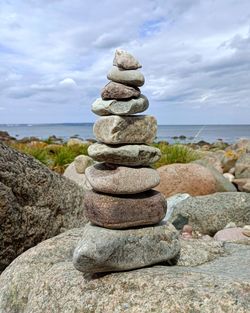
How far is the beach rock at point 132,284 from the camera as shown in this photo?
131 inches

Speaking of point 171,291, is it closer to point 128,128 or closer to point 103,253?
point 103,253

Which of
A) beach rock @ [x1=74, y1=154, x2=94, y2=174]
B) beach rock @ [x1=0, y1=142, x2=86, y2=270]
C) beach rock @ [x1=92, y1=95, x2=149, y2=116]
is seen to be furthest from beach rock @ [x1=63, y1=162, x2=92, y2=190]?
beach rock @ [x1=92, y1=95, x2=149, y2=116]

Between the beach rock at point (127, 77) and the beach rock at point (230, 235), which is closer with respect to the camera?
the beach rock at point (127, 77)

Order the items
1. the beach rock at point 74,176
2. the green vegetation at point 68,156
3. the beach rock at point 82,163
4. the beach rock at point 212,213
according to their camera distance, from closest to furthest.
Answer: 1. the beach rock at point 212,213
2. the beach rock at point 74,176
3. the beach rock at point 82,163
4. the green vegetation at point 68,156

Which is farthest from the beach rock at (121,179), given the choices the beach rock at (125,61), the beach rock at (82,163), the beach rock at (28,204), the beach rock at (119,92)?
the beach rock at (82,163)

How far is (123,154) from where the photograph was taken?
3938 mm

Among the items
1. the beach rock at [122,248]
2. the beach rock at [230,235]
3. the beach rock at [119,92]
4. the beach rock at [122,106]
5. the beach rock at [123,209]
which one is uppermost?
the beach rock at [119,92]

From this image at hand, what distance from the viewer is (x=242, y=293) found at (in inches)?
131

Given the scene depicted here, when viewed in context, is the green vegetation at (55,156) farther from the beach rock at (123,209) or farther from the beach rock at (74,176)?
the beach rock at (123,209)

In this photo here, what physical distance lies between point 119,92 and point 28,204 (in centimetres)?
234

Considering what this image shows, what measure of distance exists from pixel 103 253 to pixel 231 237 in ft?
12.0

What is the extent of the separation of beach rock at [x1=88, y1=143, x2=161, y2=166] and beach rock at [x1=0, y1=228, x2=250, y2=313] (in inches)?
36.1

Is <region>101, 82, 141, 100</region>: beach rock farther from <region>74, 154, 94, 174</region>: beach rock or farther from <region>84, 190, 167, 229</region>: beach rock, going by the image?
<region>74, 154, 94, 174</region>: beach rock

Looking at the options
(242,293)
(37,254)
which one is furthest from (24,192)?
(242,293)
